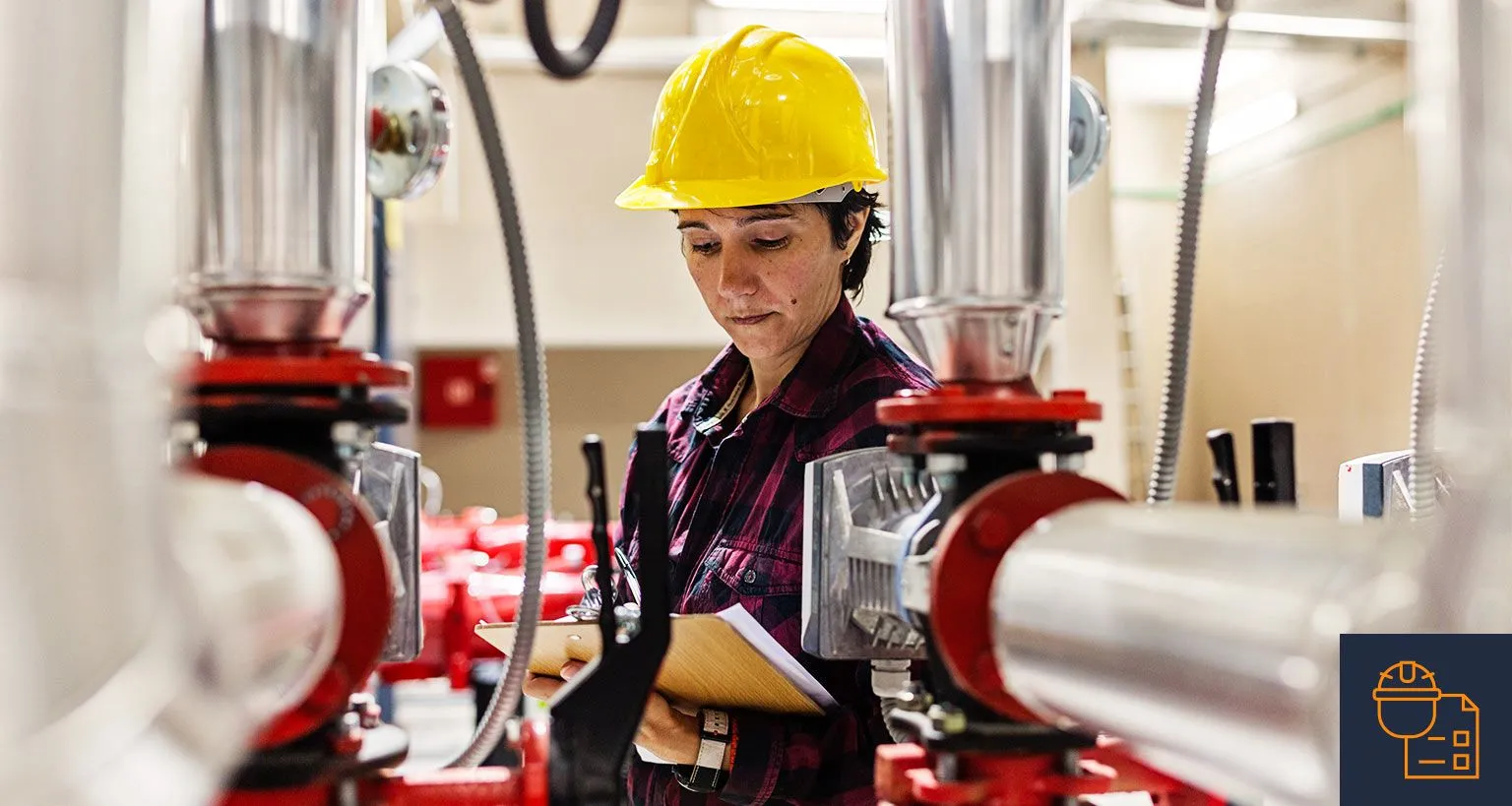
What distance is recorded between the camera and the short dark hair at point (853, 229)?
4.75 feet

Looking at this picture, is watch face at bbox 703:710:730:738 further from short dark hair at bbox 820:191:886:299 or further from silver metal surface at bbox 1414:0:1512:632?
silver metal surface at bbox 1414:0:1512:632

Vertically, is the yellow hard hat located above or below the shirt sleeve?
above

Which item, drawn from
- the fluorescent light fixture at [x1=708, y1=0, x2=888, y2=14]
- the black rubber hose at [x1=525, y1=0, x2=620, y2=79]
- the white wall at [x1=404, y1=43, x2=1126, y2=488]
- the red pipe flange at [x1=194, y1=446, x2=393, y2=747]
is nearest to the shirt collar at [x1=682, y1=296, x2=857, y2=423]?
the black rubber hose at [x1=525, y1=0, x2=620, y2=79]

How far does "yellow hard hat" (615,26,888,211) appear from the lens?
1356 millimetres

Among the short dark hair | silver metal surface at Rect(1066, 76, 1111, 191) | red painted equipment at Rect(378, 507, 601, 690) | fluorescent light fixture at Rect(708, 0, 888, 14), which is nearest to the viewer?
silver metal surface at Rect(1066, 76, 1111, 191)

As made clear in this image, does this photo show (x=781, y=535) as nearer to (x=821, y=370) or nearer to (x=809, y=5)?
(x=821, y=370)

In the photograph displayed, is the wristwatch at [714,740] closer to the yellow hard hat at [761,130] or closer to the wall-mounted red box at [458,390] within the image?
the yellow hard hat at [761,130]

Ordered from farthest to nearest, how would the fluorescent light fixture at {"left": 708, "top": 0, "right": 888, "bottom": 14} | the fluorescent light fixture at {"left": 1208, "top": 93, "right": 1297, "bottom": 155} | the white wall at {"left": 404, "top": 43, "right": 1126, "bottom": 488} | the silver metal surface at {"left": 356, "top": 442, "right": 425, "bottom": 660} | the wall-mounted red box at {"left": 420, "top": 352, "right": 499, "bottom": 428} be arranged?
the fluorescent light fixture at {"left": 1208, "top": 93, "right": 1297, "bottom": 155} < the wall-mounted red box at {"left": 420, "top": 352, "right": 499, "bottom": 428} < the white wall at {"left": 404, "top": 43, "right": 1126, "bottom": 488} < the fluorescent light fixture at {"left": 708, "top": 0, "right": 888, "bottom": 14} < the silver metal surface at {"left": 356, "top": 442, "right": 425, "bottom": 660}

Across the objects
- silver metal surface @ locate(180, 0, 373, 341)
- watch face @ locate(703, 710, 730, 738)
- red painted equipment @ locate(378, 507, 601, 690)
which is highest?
silver metal surface @ locate(180, 0, 373, 341)

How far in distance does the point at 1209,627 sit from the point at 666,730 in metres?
0.88

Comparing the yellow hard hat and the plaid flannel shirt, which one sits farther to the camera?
the yellow hard hat

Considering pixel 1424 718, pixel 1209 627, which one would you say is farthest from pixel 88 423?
pixel 1424 718

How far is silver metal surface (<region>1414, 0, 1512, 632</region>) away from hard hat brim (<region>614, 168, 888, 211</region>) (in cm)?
94

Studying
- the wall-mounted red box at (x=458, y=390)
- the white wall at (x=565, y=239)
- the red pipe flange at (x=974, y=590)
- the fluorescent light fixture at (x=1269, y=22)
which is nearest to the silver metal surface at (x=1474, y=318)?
the red pipe flange at (x=974, y=590)
